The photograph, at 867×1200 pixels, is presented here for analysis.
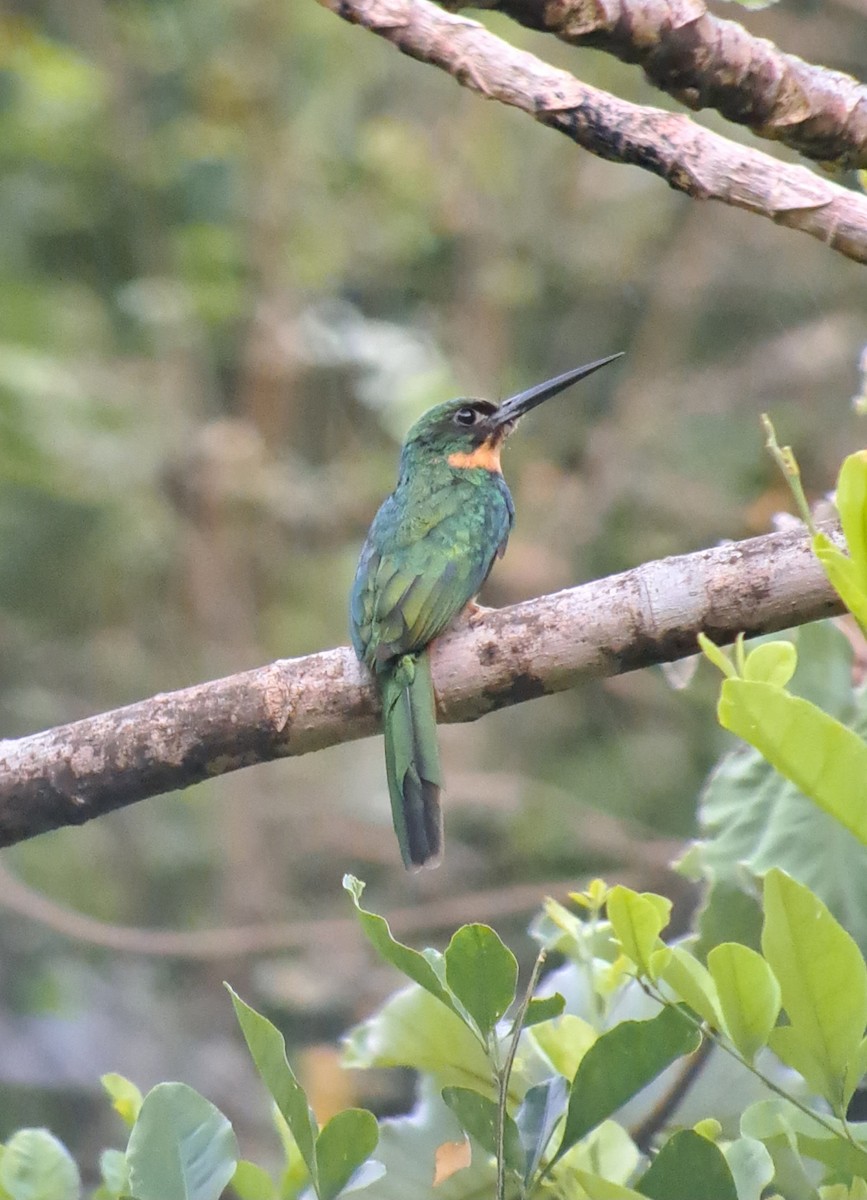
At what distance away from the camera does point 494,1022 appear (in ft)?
3.38

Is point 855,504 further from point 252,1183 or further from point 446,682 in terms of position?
point 446,682

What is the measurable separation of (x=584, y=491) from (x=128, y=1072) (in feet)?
6.28

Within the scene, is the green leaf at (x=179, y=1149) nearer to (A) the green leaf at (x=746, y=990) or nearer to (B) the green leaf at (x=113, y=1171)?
(B) the green leaf at (x=113, y=1171)

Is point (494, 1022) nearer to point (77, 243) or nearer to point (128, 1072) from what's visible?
point (128, 1072)

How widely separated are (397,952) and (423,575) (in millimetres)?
1358

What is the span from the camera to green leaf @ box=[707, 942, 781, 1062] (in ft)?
3.13

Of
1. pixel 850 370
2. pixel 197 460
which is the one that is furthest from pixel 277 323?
pixel 850 370

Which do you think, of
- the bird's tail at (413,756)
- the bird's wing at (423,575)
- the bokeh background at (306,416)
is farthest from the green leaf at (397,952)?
the bokeh background at (306,416)

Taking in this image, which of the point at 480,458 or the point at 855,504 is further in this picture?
the point at 480,458

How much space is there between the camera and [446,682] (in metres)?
1.79

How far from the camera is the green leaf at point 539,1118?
3.42 feet

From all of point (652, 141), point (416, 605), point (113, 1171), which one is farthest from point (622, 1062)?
point (416, 605)

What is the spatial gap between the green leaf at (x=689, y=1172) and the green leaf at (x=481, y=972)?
0.13 m

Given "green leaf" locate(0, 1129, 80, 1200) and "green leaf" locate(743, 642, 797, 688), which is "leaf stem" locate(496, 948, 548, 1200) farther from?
"green leaf" locate(0, 1129, 80, 1200)
